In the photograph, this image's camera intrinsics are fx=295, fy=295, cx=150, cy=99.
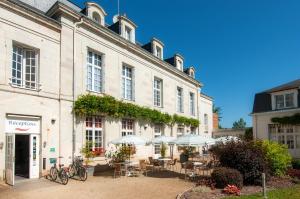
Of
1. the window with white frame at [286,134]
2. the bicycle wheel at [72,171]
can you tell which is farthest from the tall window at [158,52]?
the bicycle wheel at [72,171]

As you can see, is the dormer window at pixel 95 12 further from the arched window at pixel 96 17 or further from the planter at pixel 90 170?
the planter at pixel 90 170

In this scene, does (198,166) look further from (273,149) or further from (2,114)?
(2,114)

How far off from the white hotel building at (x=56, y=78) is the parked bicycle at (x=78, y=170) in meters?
0.78

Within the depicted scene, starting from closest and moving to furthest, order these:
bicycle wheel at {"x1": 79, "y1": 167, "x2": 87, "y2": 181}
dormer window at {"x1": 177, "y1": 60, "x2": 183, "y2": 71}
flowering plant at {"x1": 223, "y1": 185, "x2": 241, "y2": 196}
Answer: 1. flowering plant at {"x1": 223, "y1": 185, "x2": 241, "y2": 196}
2. bicycle wheel at {"x1": 79, "y1": 167, "x2": 87, "y2": 181}
3. dormer window at {"x1": 177, "y1": 60, "x2": 183, "y2": 71}

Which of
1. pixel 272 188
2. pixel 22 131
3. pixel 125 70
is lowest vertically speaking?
pixel 272 188

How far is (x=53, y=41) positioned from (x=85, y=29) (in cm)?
251

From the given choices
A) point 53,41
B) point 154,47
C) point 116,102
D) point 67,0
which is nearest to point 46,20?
point 53,41

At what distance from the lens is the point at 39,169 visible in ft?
43.2

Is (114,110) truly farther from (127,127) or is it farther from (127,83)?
(127,83)

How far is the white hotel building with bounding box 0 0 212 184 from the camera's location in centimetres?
1213

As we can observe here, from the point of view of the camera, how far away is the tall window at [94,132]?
16.0 m

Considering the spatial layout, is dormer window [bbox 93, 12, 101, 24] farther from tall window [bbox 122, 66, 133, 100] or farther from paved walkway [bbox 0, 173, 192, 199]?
paved walkway [bbox 0, 173, 192, 199]

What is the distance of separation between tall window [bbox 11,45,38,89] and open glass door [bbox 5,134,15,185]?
2.38 meters

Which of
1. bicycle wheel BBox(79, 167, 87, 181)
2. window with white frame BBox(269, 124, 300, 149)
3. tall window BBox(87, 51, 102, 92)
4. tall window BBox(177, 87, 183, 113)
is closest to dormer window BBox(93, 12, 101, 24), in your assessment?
tall window BBox(87, 51, 102, 92)
